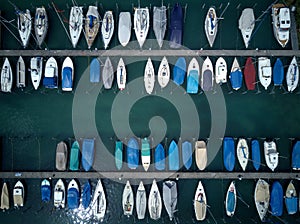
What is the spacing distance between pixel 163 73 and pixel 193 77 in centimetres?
91

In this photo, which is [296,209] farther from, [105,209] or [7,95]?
[7,95]

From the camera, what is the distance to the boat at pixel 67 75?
12.7m

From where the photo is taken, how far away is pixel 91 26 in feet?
41.9

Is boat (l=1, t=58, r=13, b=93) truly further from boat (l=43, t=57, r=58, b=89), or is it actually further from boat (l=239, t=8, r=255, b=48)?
boat (l=239, t=8, r=255, b=48)

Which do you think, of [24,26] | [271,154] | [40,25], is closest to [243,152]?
[271,154]

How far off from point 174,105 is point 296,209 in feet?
15.4

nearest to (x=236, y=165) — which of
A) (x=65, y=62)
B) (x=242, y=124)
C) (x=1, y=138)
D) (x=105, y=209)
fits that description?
(x=242, y=124)

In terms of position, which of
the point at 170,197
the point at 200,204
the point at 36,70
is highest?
the point at 36,70

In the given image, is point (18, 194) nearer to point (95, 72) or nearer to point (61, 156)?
point (61, 156)

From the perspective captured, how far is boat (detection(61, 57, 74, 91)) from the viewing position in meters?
12.7

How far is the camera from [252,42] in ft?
42.1

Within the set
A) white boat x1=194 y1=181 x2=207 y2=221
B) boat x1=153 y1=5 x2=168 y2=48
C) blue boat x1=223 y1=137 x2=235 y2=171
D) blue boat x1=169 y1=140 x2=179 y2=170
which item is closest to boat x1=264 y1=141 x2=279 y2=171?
blue boat x1=223 y1=137 x2=235 y2=171

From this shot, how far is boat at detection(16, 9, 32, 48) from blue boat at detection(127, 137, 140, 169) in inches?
175

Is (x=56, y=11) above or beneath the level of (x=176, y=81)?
above
